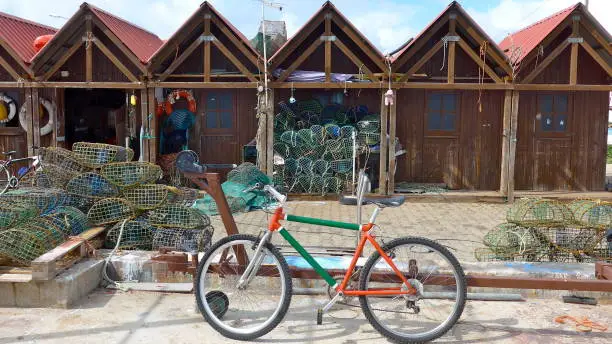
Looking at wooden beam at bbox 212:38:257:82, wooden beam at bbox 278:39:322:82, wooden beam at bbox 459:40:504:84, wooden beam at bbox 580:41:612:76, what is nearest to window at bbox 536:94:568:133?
wooden beam at bbox 580:41:612:76

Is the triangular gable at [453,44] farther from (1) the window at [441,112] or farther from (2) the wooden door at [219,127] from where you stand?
(2) the wooden door at [219,127]

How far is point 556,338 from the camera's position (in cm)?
475

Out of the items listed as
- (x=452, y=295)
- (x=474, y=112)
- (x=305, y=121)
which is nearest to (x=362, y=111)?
(x=305, y=121)

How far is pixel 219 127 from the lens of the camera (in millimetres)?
14727

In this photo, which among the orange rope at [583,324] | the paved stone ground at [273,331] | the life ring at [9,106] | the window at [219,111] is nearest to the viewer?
the paved stone ground at [273,331]

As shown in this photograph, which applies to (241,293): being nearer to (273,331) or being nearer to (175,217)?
(273,331)

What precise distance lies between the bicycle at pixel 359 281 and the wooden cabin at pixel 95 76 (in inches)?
341

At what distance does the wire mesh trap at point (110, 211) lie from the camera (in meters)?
6.98

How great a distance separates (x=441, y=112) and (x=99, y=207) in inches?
377

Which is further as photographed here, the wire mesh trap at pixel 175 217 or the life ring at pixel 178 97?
the life ring at pixel 178 97

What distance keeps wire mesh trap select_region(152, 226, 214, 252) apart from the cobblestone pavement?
5.98 ft

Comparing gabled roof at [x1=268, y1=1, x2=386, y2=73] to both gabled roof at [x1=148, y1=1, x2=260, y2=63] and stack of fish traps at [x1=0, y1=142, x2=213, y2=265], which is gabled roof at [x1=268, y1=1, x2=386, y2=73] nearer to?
gabled roof at [x1=148, y1=1, x2=260, y2=63]

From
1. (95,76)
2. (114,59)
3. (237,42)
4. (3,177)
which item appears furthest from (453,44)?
(3,177)

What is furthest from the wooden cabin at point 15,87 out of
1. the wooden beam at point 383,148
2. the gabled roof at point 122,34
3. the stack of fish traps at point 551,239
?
the stack of fish traps at point 551,239
